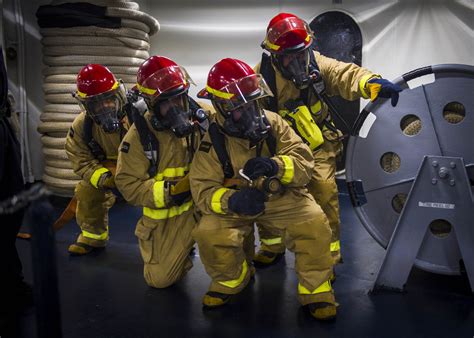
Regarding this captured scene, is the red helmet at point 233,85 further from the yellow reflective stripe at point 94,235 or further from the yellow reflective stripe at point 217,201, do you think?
the yellow reflective stripe at point 94,235

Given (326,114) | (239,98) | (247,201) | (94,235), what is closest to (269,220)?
(247,201)

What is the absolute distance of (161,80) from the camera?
2723 millimetres

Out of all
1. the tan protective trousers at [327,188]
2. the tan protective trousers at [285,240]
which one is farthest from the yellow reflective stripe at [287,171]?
the tan protective trousers at [327,188]

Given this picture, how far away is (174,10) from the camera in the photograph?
5.57 m

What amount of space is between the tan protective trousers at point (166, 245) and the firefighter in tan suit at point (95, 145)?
1.81ft

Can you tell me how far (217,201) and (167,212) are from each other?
607mm

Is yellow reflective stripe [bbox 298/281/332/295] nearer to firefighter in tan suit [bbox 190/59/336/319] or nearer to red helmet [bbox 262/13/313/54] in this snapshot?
firefighter in tan suit [bbox 190/59/336/319]

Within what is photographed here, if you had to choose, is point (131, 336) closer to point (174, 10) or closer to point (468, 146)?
point (468, 146)

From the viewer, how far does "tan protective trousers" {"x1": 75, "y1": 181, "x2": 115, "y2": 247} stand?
3598 mm

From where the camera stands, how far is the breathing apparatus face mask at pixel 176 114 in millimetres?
2719

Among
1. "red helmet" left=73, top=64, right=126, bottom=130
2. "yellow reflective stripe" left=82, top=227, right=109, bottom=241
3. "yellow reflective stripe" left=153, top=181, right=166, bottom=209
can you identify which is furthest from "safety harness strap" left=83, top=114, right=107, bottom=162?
"yellow reflective stripe" left=153, top=181, right=166, bottom=209

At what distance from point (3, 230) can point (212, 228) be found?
1.09 m

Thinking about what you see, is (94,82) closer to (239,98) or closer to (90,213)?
(90,213)

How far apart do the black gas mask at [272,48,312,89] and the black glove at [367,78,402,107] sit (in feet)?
1.21
